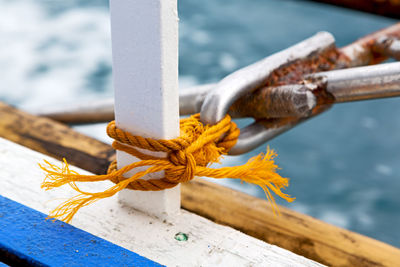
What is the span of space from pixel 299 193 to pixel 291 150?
46 cm

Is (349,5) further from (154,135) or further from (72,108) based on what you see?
(154,135)

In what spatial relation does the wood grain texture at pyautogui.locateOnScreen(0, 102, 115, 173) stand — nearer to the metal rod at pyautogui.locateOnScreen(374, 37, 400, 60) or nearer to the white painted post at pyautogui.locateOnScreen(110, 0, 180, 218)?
the white painted post at pyautogui.locateOnScreen(110, 0, 180, 218)

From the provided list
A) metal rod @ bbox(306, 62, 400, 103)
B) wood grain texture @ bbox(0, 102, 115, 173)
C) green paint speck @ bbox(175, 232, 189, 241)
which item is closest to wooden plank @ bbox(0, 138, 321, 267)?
green paint speck @ bbox(175, 232, 189, 241)

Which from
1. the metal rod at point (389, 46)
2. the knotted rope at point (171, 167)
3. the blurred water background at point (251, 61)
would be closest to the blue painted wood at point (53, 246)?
the knotted rope at point (171, 167)

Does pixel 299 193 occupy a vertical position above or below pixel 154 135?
below

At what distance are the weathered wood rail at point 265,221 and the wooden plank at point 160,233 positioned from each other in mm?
131

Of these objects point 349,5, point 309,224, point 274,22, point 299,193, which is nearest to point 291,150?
point 299,193

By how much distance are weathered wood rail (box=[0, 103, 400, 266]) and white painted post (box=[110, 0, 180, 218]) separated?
0.22 metres

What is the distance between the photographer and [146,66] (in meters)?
0.70

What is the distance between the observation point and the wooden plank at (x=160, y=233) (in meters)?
0.74

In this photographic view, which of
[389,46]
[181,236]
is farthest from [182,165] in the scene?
[389,46]

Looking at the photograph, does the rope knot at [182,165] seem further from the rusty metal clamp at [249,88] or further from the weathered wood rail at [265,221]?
the weathered wood rail at [265,221]

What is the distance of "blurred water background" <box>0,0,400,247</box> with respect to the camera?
3.09m

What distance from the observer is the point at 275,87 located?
0.94m
